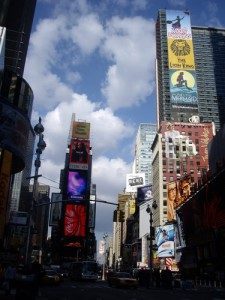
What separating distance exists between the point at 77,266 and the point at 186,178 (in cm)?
5454

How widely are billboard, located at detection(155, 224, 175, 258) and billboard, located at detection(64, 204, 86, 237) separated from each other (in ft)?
127

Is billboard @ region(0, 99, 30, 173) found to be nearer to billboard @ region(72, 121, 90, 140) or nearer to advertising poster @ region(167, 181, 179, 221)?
advertising poster @ region(167, 181, 179, 221)

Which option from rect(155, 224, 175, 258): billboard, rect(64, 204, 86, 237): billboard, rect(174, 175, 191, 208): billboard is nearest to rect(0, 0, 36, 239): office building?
rect(174, 175, 191, 208): billboard

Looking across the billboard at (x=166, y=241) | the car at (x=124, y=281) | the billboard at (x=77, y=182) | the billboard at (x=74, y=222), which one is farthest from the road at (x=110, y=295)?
the billboard at (x=77, y=182)

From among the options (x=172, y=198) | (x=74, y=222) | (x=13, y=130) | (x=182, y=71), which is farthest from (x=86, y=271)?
(x=182, y=71)

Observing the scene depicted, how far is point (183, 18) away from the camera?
184 metres

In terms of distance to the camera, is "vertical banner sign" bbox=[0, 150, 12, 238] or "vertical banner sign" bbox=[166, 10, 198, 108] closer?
"vertical banner sign" bbox=[0, 150, 12, 238]

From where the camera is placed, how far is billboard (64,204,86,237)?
143 meters

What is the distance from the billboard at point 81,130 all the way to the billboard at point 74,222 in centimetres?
2925

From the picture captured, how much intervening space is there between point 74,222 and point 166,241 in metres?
44.9

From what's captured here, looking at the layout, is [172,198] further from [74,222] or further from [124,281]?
[124,281]

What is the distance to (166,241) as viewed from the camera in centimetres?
11088

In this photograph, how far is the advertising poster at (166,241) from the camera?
108 metres

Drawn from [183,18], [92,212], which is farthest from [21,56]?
[183,18]
